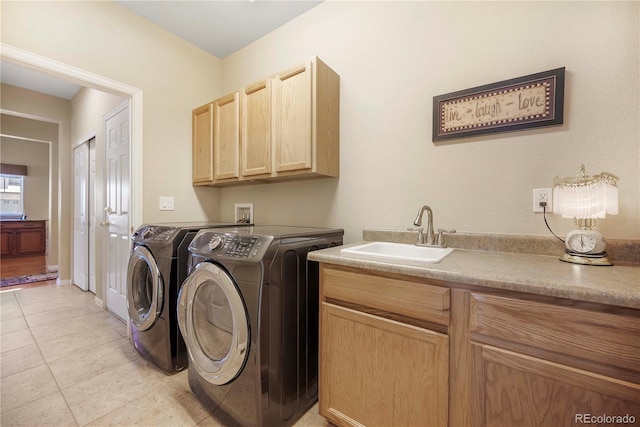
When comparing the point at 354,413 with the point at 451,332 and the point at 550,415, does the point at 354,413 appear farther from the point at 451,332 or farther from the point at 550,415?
the point at 550,415

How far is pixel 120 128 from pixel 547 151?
11.2 ft

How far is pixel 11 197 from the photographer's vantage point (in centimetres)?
586

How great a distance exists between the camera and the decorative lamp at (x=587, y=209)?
3.41 feet

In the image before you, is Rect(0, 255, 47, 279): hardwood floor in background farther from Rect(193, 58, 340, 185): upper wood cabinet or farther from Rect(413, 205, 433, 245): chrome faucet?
Rect(413, 205, 433, 245): chrome faucet

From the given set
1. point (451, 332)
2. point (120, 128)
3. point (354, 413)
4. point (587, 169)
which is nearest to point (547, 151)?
point (587, 169)

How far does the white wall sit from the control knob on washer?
88cm

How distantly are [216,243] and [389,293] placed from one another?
892 millimetres

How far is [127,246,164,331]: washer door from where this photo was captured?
1704mm

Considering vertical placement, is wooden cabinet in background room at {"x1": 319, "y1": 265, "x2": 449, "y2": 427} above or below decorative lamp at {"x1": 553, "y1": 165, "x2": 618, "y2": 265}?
below

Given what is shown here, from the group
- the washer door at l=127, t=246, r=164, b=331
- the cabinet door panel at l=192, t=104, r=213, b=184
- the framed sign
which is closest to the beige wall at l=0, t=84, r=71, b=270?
the cabinet door panel at l=192, t=104, r=213, b=184

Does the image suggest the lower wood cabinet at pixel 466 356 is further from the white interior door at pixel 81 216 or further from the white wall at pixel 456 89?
the white interior door at pixel 81 216

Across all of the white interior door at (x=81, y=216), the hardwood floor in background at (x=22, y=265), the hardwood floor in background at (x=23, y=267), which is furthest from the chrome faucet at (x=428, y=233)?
the hardwood floor in background at (x=22, y=265)

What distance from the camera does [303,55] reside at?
6.97 ft

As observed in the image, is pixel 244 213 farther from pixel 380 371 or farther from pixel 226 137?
pixel 380 371
